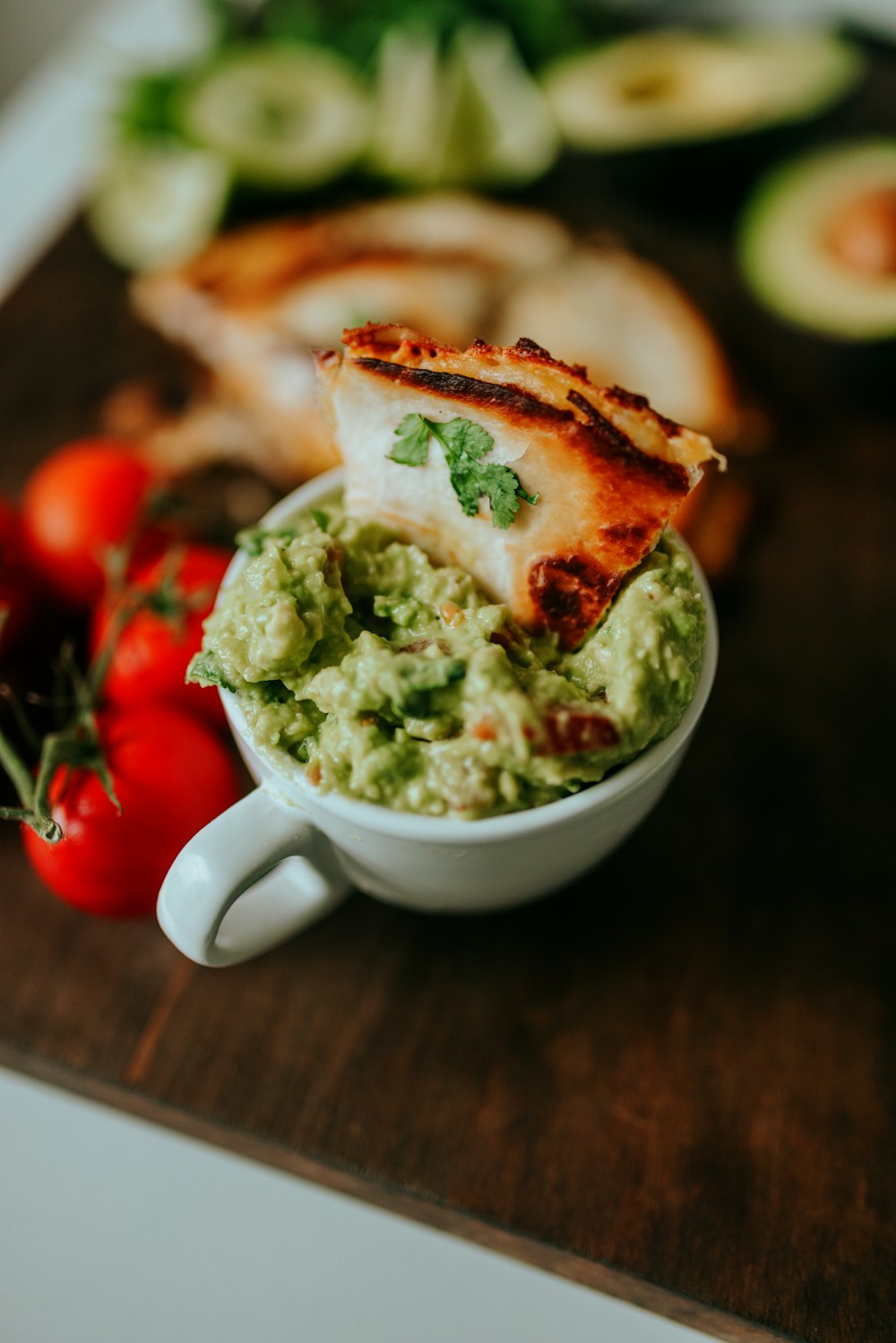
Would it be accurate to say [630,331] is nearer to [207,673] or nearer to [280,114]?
[280,114]

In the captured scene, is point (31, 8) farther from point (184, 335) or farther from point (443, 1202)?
point (443, 1202)

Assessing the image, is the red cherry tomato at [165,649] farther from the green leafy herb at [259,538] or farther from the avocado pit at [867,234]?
the avocado pit at [867,234]

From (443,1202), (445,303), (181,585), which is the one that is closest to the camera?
(443,1202)

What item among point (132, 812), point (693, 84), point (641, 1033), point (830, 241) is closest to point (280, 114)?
point (693, 84)

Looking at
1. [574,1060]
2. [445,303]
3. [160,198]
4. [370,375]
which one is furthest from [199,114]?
[574,1060]

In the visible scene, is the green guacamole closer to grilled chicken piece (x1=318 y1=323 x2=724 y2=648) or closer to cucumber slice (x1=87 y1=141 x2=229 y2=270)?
grilled chicken piece (x1=318 y1=323 x2=724 y2=648)

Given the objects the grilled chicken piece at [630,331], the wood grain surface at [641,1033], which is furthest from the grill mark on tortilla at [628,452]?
the grilled chicken piece at [630,331]

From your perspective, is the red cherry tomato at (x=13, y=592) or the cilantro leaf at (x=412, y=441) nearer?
the cilantro leaf at (x=412, y=441)
